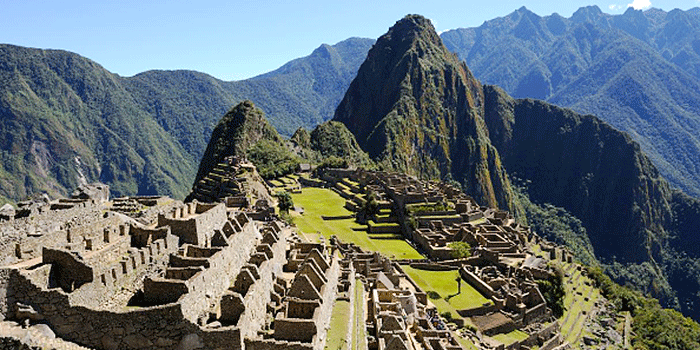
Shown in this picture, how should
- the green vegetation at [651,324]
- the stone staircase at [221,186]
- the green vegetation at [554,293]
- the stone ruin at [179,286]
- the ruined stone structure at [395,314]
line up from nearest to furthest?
the stone ruin at [179,286], the ruined stone structure at [395,314], the green vegetation at [554,293], the green vegetation at [651,324], the stone staircase at [221,186]

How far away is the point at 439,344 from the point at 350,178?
78.7 meters

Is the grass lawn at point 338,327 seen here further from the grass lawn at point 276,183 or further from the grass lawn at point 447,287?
the grass lawn at point 276,183

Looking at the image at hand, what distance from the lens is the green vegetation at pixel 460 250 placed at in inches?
2466

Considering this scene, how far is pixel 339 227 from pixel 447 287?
21.0 meters

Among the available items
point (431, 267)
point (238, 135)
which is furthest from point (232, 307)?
point (238, 135)

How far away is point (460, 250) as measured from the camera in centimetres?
6288

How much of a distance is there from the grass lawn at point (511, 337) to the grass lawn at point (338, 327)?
22.1 metres

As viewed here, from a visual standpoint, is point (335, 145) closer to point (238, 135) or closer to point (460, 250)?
point (238, 135)

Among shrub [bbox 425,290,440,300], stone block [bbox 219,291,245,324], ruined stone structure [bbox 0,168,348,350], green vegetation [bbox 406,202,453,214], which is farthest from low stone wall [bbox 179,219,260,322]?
green vegetation [bbox 406,202,453,214]

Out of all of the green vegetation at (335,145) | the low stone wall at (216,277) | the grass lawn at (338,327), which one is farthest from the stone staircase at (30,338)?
the green vegetation at (335,145)

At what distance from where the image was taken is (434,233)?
69062mm

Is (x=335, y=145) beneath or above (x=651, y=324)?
above

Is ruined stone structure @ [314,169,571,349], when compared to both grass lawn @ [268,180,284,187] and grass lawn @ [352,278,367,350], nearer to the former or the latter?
grass lawn @ [352,278,367,350]

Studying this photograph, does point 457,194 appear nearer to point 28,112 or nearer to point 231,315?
point 231,315
